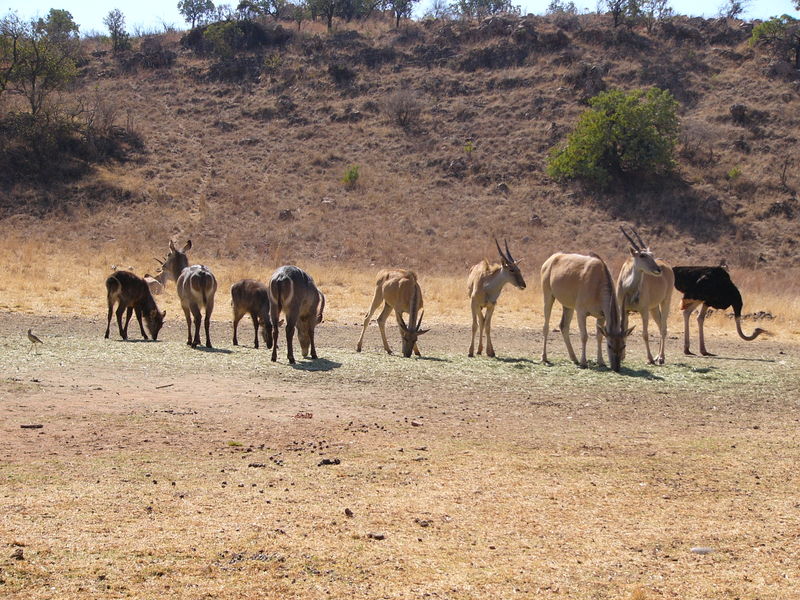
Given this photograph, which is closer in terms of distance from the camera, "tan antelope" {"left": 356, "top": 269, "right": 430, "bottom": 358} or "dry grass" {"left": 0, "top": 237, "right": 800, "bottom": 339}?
"tan antelope" {"left": 356, "top": 269, "right": 430, "bottom": 358}

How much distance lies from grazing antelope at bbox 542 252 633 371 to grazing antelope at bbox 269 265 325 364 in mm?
4170

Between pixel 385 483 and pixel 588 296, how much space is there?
8.99 meters

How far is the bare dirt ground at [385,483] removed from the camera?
17.8ft

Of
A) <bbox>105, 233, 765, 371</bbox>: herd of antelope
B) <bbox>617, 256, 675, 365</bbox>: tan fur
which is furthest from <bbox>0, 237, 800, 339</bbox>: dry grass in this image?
<bbox>617, 256, 675, 365</bbox>: tan fur

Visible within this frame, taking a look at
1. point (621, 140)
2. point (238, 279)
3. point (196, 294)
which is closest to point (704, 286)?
point (196, 294)

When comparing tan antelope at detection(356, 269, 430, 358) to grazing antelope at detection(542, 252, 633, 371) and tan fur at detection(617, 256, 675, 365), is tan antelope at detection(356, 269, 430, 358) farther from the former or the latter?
tan fur at detection(617, 256, 675, 365)

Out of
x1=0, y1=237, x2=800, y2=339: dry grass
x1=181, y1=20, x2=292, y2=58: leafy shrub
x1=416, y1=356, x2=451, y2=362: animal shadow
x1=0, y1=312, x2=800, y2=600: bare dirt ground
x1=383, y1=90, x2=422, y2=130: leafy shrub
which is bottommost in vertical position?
x1=416, y1=356, x2=451, y2=362: animal shadow

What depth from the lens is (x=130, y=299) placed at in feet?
59.1

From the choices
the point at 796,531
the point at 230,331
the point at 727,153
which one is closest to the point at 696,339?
the point at 230,331

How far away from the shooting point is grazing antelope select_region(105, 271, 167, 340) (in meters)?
17.8

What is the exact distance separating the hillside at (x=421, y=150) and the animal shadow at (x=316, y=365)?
23.7 metres

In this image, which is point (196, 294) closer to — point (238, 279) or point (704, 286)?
point (704, 286)

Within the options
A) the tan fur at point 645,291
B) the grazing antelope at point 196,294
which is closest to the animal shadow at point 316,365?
the grazing antelope at point 196,294

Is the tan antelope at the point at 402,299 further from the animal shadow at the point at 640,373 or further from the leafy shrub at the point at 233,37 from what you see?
the leafy shrub at the point at 233,37
